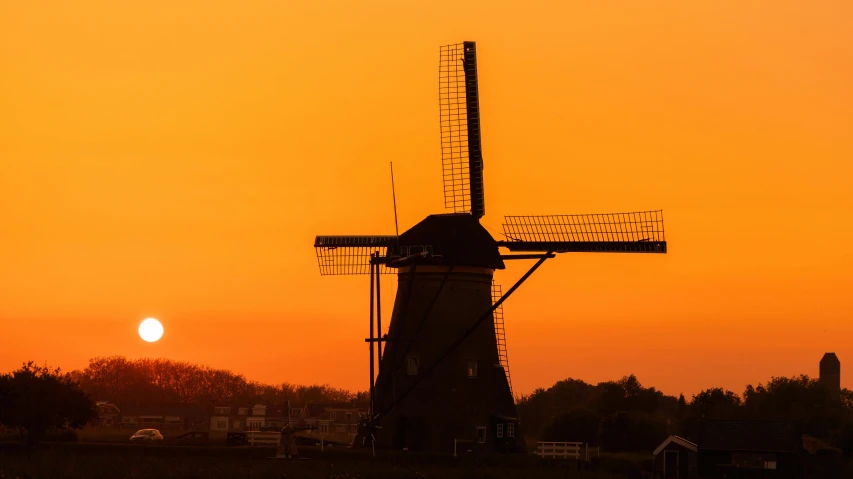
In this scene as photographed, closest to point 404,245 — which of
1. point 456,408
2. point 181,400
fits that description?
point 456,408

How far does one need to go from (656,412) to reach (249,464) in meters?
61.2

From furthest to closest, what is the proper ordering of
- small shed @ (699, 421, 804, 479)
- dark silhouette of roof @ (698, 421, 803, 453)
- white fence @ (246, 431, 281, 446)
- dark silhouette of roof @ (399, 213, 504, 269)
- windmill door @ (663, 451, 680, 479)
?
1. dark silhouette of roof @ (698, 421, 803, 453)
2. small shed @ (699, 421, 804, 479)
3. windmill door @ (663, 451, 680, 479)
4. white fence @ (246, 431, 281, 446)
5. dark silhouette of roof @ (399, 213, 504, 269)

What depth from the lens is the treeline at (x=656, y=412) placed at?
8525 centimetres

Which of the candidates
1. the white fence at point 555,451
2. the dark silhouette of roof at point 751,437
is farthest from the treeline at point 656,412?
the white fence at point 555,451

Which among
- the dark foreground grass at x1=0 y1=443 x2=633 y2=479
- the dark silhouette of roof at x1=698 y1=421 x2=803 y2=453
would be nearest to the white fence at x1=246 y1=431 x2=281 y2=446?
the dark foreground grass at x1=0 y1=443 x2=633 y2=479

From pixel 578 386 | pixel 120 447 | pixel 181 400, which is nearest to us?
pixel 120 447

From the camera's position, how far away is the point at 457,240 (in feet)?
202

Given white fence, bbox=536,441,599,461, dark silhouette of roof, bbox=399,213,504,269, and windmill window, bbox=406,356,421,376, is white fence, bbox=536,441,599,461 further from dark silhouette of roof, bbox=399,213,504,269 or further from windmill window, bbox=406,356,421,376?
dark silhouette of roof, bbox=399,213,504,269

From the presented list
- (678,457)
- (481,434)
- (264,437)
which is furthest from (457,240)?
(678,457)

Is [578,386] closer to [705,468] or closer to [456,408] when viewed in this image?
[705,468]

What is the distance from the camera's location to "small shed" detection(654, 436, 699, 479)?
70.0 metres

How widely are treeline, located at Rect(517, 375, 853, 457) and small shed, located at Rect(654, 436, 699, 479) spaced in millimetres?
10537

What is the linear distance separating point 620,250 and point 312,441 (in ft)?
55.9

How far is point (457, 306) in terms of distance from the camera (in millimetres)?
61656
